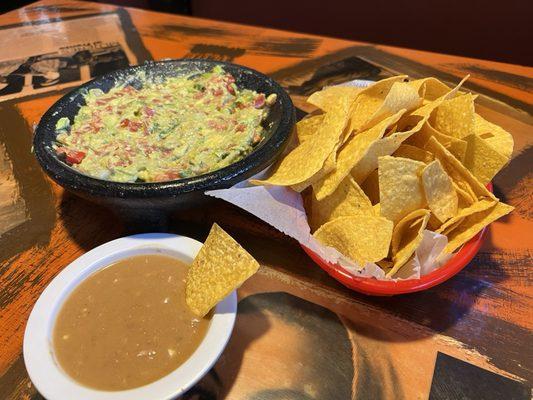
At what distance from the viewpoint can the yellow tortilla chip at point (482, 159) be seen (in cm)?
121

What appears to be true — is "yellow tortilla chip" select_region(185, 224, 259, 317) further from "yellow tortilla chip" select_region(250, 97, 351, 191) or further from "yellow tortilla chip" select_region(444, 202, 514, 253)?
"yellow tortilla chip" select_region(444, 202, 514, 253)

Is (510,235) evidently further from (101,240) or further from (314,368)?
(101,240)

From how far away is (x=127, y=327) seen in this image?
35.7 inches

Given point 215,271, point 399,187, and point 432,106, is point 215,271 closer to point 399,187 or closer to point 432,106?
point 399,187

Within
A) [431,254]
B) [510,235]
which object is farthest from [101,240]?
[510,235]

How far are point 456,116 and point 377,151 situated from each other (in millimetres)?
293

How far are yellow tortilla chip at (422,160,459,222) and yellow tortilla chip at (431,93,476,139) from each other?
0.22 metres

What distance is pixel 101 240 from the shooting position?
130cm

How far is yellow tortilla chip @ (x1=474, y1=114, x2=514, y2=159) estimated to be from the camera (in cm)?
126

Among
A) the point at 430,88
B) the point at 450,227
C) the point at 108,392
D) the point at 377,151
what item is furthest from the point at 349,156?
the point at 108,392

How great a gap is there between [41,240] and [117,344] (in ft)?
1.95

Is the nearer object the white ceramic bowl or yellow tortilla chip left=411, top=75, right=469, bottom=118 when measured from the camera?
the white ceramic bowl

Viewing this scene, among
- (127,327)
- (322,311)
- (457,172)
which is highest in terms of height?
(457,172)

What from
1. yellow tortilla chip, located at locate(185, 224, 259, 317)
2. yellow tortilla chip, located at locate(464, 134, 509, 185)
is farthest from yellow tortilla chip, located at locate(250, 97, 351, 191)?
yellow tortilla chip, located at locate(464, 134, 509, 185)
